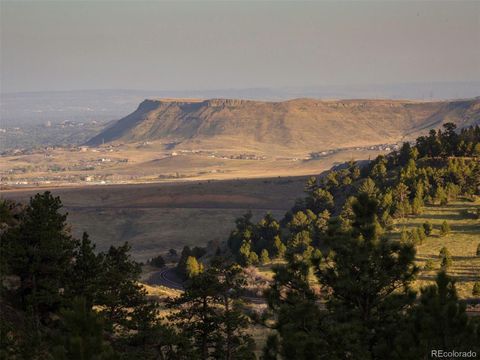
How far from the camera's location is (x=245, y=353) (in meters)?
25.4

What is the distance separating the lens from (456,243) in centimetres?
5888

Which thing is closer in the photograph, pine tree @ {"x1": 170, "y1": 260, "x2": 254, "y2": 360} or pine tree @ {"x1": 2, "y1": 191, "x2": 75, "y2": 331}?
pine tree @ {"x1": 170, "y1": 260, "x2": 254, "y2": 360}

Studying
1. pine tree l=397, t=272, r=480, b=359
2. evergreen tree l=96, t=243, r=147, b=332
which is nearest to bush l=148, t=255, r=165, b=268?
evergreen tree l=96, t=243, r=147, b=332

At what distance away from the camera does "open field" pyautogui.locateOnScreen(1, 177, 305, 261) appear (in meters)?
103

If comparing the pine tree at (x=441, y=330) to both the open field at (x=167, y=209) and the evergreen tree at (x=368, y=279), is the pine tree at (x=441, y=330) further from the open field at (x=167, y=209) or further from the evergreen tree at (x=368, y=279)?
the open field at (x=167, y=209)

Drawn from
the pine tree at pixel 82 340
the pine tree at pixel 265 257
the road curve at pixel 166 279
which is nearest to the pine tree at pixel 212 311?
the pine tree at pixel 82 340

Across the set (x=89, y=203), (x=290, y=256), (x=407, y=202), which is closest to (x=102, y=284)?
(x=290, y=256)

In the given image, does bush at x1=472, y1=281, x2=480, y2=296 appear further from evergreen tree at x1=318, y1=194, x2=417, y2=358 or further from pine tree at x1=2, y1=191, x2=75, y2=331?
pine tree at x1=2, y1=191, x2=75, y2=331

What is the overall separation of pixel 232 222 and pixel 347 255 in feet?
284

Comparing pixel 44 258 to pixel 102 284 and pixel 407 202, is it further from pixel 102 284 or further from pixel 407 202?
pixel 407 202

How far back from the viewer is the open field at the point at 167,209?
10281cm

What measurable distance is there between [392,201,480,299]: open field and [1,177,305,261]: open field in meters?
30.8

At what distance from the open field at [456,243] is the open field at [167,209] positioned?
1212 inches

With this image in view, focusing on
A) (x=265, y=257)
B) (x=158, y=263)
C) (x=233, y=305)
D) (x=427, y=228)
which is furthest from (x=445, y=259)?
(x=158, y=263)
